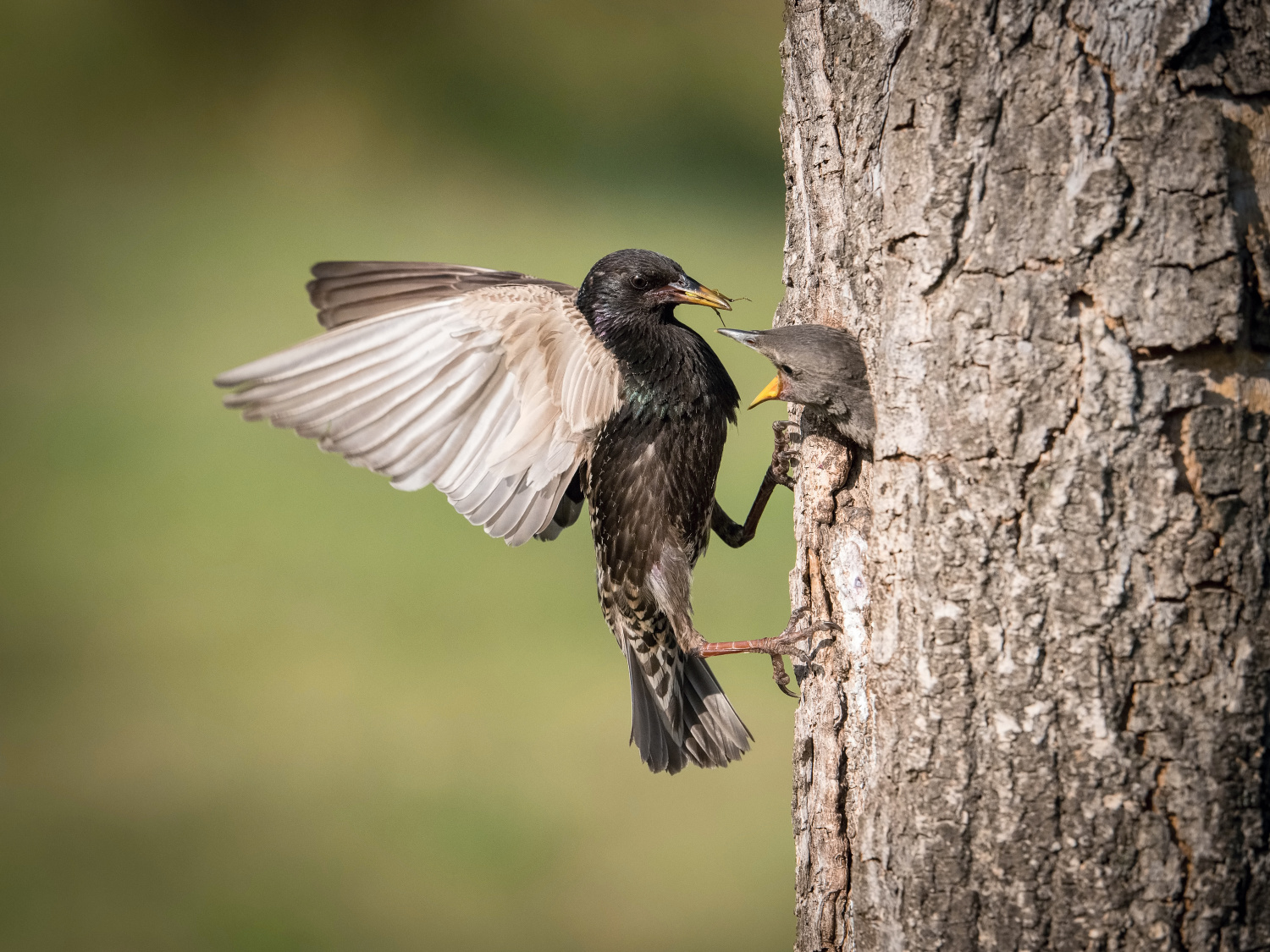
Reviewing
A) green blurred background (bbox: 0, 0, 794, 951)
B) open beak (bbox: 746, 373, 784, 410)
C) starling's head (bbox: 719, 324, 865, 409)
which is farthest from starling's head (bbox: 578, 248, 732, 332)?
green blurred background (bbox: 0, 0, 794, 951)

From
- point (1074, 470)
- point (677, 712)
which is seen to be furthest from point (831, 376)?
point (677, 712)

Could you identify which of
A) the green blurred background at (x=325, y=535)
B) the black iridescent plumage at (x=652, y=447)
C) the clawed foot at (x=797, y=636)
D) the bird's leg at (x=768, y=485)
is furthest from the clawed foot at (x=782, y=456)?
the green blurred background at (x=325, y=535)

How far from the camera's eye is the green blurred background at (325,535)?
11.9 feet

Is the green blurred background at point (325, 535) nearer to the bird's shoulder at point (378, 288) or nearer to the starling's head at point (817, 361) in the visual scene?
the bird's shoulder at point (378, 288)

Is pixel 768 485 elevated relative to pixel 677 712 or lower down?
elevated

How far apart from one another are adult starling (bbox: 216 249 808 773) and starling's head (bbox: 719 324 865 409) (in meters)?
0.49

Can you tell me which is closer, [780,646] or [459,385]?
[780,646]

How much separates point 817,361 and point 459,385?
783mm

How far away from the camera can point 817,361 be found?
147 cm

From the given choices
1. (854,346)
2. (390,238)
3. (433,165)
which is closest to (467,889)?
(854,346)

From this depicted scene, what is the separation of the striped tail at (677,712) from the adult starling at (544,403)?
0.24 ft

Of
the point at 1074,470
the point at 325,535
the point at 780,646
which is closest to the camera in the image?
the point at 1074,470

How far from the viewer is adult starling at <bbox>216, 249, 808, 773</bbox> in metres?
1.90

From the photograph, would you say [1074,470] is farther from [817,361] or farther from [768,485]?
[768,485]
